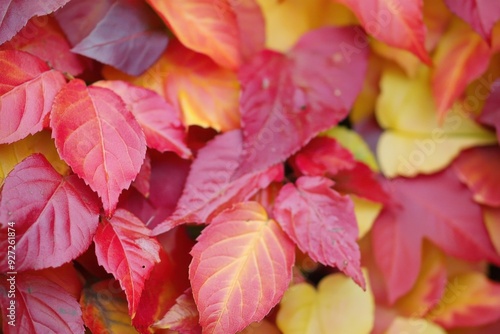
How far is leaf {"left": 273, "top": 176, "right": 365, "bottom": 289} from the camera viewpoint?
1.47 feet

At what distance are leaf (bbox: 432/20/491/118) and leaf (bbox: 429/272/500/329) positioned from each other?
0.20 metres

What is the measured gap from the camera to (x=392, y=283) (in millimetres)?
548

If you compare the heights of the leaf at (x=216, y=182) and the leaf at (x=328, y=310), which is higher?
the leaf at (x=216, y=182)

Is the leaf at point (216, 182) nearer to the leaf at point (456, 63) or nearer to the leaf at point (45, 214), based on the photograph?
the leaf at point (45, 214)

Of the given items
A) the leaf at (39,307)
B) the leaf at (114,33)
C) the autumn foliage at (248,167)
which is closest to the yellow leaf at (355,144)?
the autumn foliage at (248,167)

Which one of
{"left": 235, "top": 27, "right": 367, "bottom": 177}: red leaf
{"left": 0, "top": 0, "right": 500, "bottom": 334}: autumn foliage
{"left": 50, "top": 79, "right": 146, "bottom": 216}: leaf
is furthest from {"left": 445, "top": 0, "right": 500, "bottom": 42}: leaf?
{"left": 50, "top": 79, "right": 146, "bottom": 216}: leaf

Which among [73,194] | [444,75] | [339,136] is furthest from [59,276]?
[444,75]

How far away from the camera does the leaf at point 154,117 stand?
47 cm

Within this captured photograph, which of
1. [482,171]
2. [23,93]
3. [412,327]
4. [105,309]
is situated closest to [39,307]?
[105,309]

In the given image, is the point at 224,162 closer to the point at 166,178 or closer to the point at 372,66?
the point at 166,178

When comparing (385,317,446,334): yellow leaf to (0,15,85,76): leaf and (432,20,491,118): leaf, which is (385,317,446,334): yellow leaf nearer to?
(432,20,491,118): leaf

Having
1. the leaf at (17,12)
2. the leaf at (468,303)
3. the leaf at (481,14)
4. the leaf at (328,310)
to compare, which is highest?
the leaf at (17,12)

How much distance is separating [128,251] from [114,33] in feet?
0.69

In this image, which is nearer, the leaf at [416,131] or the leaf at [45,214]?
the leaf at [45,214]
